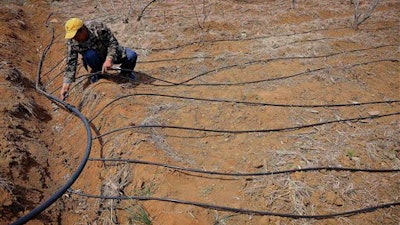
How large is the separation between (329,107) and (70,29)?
2943 millimetres

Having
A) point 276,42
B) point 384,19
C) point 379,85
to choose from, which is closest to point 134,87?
point 276,42

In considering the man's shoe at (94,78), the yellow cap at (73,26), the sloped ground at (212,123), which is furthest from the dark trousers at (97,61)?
the yellow cap at (73,26)

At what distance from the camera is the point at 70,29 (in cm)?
307

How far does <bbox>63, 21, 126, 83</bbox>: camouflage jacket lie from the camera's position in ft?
11.2

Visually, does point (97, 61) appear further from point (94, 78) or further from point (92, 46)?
point (94, 78)

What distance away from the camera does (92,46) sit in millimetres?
3523

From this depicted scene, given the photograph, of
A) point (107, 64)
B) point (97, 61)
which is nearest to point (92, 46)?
point (97, 61)

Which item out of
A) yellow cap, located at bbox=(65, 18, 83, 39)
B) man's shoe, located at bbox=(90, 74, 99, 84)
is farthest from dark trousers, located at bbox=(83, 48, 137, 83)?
yellow cap, located at bbox=(65, 18, 83, 39)

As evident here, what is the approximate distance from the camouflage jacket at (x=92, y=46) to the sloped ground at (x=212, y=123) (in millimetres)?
372

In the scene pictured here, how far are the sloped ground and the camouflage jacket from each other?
0.37 metres

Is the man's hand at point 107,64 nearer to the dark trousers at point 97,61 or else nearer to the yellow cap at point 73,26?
the dark trousers at point 97,61

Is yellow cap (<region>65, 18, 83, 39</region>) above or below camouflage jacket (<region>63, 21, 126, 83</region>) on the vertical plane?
above

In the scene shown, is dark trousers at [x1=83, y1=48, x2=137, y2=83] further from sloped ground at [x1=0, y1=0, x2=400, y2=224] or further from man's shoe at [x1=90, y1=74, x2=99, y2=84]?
sloped ground at [x1=0, y1=0, x2=400, y2=224]

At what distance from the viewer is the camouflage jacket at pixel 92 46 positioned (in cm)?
341
